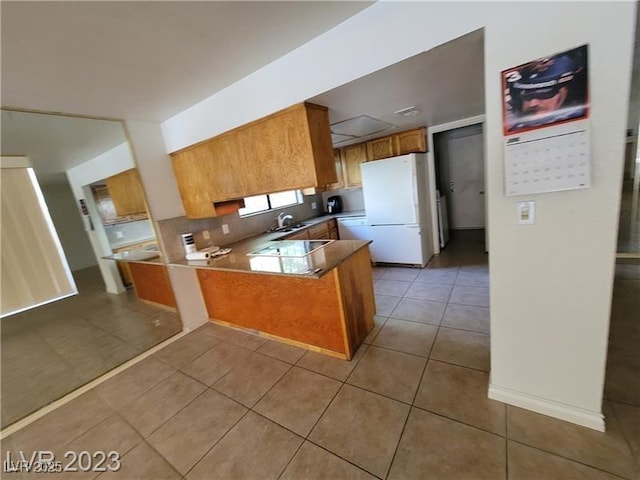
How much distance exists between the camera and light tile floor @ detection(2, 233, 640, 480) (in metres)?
1.26

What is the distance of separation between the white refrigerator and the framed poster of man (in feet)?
7.77

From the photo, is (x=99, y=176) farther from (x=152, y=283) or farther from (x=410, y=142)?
(x=410, y=142)

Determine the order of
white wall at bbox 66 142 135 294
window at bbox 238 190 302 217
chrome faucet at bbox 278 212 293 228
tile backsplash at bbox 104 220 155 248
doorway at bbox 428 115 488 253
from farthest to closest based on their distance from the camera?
1. doorway at bbox 428 115 488 253
2. chrome faucet at bbox 278 212 293 228
3. window at bbox 238 190 302 217
4. tile backsplash at bbox 104 220 155 248
5. white wall at bbox 66 142 135 294

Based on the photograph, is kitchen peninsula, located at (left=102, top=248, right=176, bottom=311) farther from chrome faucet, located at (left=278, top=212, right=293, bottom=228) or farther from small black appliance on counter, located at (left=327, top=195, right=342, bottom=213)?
small black appliance on counter, located at (left=327, top=195, right=342, bottom=213)

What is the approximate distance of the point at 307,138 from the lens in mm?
1804

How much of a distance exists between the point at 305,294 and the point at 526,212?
62.1 inches

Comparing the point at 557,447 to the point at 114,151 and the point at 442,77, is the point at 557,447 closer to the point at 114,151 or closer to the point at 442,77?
the point at 442,77

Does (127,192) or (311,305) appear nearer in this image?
(311,305)

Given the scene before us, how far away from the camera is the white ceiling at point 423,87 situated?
4.52 feet

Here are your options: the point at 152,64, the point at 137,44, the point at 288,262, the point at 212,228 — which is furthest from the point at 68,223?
the point at 288,262

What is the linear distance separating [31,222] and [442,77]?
344cm

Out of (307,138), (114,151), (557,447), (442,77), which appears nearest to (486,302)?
(557,447)

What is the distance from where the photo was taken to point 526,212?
4.07 ft

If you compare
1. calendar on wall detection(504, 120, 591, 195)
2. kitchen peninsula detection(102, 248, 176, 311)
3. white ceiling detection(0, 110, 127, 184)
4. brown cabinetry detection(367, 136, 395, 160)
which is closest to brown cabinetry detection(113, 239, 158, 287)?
kitchen peninsula detection(102, 248, 176, 311)
